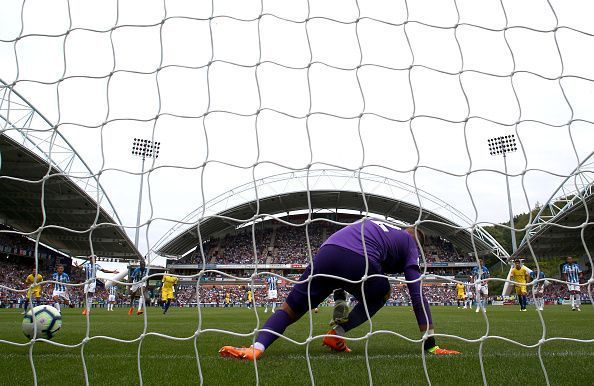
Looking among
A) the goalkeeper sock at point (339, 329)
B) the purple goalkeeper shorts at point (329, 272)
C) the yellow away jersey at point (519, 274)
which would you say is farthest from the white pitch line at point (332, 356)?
the yellow away jersey at point (519, 274)

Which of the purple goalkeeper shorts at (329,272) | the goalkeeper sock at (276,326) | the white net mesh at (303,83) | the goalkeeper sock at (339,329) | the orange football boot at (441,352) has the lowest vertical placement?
the orange football boot at (441,352)

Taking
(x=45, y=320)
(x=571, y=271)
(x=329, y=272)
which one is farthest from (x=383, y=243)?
(x=571, y=271)

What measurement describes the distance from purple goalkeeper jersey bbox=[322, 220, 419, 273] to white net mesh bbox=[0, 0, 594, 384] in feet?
0.76

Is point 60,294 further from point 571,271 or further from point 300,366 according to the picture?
point 571,271

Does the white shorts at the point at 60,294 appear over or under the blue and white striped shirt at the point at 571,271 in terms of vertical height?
over

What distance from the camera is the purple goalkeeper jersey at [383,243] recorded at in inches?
141

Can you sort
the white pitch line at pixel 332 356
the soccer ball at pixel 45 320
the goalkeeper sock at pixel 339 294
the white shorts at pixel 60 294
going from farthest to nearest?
1. the white shorts at pixel 60 294
2. the soccer ball at pixel 45 320
3. the goalkeeper sock at pixel 339 294
4. the white pitch line at pixel 332 356

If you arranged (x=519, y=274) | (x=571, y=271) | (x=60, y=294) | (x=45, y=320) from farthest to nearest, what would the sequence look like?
(x=60, y=294) → (x=571, y=271) → (x=519, y=274) → (x=45, y=320)

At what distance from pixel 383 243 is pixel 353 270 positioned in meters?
0.35

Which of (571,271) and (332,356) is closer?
(332,356)

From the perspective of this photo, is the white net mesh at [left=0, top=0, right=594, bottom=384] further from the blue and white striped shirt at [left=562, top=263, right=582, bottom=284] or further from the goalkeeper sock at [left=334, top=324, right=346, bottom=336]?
the blue and white striped shirt at [left=562, top=263, right=582, bottom=284]

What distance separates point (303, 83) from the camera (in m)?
3.91

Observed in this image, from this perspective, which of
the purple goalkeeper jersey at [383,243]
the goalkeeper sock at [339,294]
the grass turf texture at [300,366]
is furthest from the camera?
the goalkeeper sock at [339,294]

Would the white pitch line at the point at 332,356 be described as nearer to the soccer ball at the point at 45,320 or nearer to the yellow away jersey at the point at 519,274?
the soccer ball at the point at 45,320
